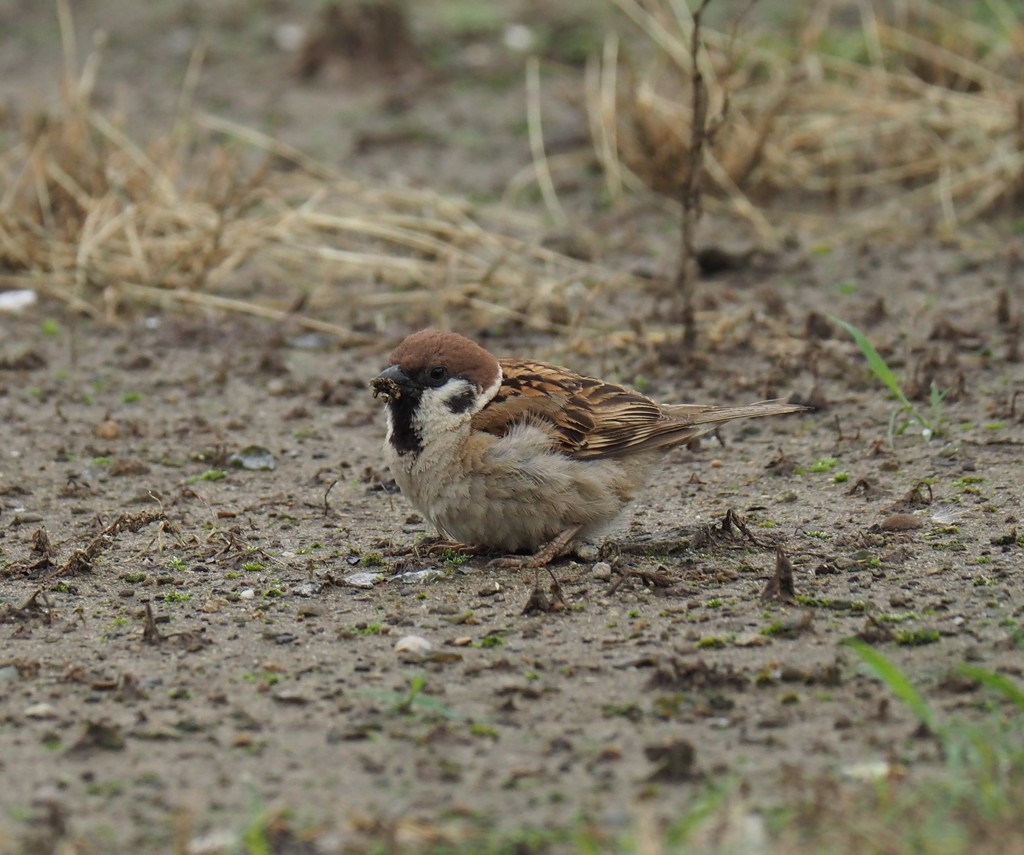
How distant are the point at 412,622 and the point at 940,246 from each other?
5045mm

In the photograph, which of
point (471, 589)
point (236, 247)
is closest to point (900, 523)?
point (471, 589)

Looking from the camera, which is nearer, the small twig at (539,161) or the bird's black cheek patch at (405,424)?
the bird's black cheek patch at (405,424)

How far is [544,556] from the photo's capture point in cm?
485

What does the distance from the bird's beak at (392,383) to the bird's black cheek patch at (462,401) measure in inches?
5.5

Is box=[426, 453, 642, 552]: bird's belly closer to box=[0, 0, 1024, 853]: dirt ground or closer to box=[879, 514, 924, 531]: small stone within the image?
box=[0, 0, 1024, 853]: dirt ground

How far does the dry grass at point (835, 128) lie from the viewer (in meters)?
8.70

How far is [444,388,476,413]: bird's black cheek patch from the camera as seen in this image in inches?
193

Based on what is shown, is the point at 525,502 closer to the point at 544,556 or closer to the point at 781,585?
the point at 544,556

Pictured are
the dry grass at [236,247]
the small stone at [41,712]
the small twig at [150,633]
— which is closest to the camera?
the small stone at [41,712]

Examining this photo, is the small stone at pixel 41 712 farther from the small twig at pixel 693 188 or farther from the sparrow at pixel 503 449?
the small twig at pixel 693 188

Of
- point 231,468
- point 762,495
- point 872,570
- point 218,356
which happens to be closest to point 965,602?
point 872,570

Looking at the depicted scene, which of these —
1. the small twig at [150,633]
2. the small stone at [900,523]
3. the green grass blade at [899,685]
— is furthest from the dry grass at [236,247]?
the green grass blade at [899,685]

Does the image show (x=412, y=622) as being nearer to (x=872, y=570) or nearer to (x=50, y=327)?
(x=872, y=570)

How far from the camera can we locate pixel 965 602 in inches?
169
